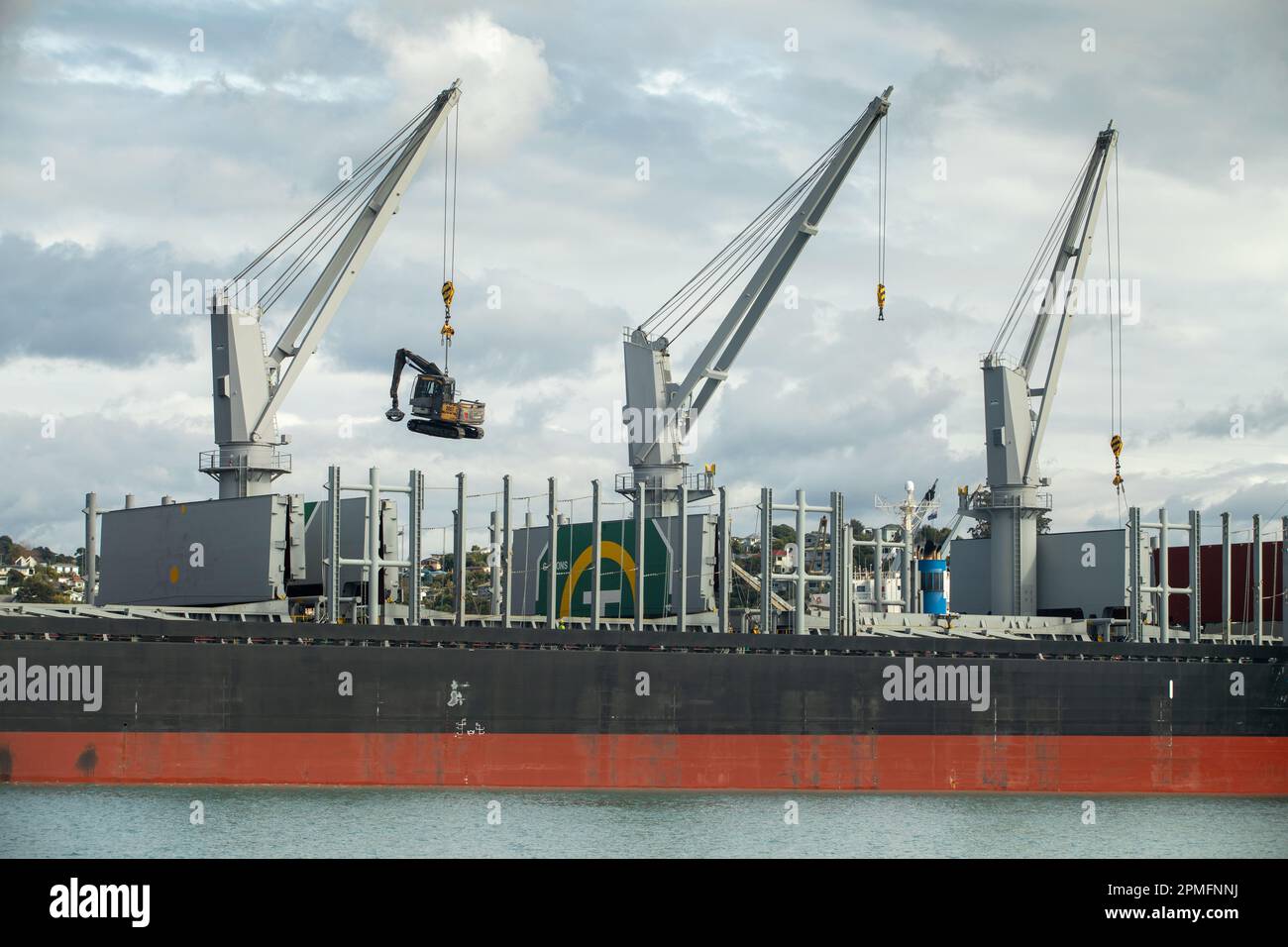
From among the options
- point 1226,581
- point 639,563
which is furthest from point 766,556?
point 1226,581

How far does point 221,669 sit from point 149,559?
24.0ft

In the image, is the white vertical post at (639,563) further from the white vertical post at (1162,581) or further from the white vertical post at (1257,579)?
the white vertical post at (1257,579)

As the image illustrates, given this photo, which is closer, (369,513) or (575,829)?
(575,829)

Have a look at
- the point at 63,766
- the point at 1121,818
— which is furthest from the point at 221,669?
the point at 1121,818

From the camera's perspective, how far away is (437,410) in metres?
36.7

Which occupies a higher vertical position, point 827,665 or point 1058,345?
point 1058,345

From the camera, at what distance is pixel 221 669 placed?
28.0m

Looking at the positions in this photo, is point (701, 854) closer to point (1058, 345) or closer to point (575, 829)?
point (575, 829)

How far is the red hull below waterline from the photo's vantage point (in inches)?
1065

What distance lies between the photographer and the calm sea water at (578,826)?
2192 centimetres

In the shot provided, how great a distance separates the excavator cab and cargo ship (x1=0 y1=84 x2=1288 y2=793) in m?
0.08

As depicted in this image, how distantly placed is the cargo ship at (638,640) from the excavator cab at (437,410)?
0.08 meters

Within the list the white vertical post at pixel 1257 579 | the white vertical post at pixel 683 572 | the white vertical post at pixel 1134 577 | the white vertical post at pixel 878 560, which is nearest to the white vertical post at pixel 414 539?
the white vertical post at pixel 683 572

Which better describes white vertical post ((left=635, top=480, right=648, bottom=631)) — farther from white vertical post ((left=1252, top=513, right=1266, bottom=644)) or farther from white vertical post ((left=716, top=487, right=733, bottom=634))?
white vertical post ((left=1252, top=513, right=1266, bottom=644))
